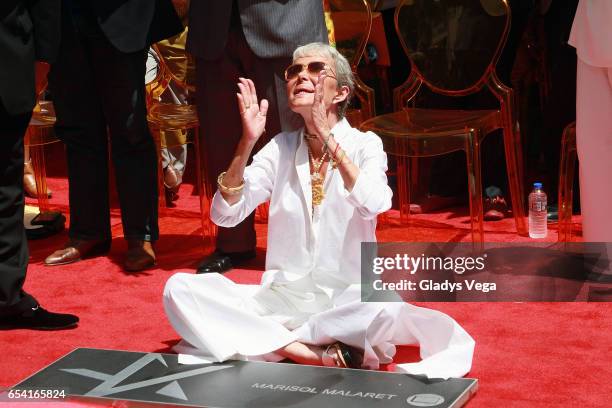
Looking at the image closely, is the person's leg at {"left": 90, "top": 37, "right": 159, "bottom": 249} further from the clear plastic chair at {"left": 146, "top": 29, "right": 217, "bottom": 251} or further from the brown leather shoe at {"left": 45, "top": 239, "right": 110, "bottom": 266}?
the clear plastic chair at {"left": 146, "top": 29, "right": 217, "bottom": 251}

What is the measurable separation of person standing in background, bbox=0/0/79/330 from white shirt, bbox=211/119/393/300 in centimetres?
86

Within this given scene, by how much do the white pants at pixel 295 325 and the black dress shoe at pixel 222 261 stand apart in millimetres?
1186

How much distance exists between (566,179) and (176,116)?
2.10 meters

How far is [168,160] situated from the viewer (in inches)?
283

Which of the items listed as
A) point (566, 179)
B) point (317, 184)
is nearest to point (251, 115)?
point (317, 184)

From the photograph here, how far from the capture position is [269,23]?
5344mm

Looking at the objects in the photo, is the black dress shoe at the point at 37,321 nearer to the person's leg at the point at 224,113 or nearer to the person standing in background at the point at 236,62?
the person standing in background at the point at 236,62

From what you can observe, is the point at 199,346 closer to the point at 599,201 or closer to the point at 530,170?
the point at 599,201

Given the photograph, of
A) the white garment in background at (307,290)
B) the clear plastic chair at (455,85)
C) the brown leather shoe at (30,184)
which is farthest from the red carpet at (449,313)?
the brown leather shoe at (30,184)

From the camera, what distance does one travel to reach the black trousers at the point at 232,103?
17.8 feet

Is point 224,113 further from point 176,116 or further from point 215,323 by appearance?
point 215,323

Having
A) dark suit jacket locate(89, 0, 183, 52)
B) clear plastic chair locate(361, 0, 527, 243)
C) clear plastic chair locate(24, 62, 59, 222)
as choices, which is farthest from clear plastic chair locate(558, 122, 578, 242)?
clear plastic chair locate(24, 62, 59, 222)

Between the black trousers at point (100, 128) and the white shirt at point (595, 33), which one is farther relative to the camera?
the black trousers at point (100, 128)

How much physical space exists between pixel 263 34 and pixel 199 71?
431mm
